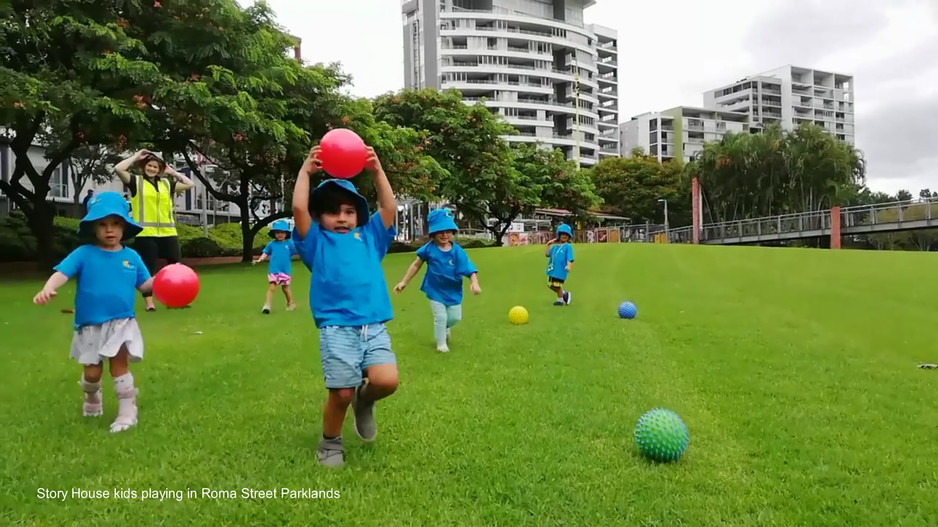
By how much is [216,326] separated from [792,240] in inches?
1530

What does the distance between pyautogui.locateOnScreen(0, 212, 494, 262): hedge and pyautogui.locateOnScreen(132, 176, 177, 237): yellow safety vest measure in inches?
437

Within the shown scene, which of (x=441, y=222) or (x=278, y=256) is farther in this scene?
(x=278, y=256)

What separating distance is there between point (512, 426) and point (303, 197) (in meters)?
2.02

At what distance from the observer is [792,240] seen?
41000 millimetres

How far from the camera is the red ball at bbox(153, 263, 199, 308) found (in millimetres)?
5277

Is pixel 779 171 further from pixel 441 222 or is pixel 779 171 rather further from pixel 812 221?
pixel 441 222

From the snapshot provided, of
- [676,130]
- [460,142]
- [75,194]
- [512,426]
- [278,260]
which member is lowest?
[512,426]

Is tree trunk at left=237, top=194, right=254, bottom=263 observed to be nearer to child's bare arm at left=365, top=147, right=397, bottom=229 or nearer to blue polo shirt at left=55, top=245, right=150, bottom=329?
blue polo shirt at left=55, top=245, right=150, bottom=329

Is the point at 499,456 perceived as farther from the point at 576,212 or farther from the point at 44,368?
the point at 576,212

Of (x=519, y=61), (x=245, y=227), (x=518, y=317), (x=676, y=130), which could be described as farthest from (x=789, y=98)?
(x=518, y=317)

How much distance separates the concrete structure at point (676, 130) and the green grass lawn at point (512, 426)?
98832 mm

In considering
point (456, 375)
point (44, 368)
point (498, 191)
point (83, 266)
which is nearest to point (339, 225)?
point (83, 266)

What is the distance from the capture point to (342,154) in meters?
4.10

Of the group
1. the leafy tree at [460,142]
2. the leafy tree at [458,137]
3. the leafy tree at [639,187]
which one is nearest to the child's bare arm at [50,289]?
the leafy tree at [460,142]
